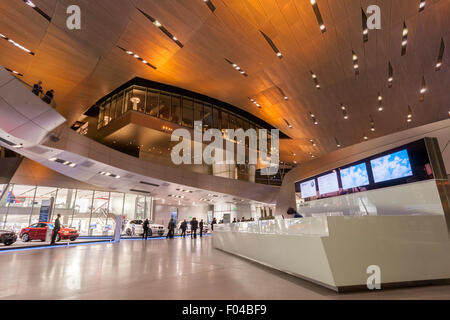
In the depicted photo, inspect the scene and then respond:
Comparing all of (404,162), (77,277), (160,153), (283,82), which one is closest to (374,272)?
(404,162)

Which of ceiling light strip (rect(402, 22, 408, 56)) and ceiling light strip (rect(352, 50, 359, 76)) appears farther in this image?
ceiling light strip (rect(352, 50, 359, 76))

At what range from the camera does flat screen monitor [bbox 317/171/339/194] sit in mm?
5923

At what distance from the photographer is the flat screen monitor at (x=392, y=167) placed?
4195 millimetres

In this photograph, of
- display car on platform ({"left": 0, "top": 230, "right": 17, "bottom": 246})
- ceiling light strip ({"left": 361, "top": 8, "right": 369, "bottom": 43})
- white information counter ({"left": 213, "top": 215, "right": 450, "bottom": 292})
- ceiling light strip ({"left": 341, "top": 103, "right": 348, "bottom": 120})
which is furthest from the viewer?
ceiling light strip ({"left": 341, "top": 103, "right": 348, "bottom": 120})

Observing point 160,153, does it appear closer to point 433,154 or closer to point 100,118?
point 100,118

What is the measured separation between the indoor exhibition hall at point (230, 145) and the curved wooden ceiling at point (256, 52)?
0.08 metres

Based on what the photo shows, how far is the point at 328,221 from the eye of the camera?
3.51 meters

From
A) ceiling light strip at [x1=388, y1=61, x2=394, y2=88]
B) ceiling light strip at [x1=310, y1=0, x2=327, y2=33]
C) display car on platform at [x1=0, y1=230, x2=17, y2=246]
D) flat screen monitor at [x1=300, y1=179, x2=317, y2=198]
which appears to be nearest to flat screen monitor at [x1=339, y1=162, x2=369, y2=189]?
flat screen monitor at [x1=300, y1=179, x2=317, y2=198]

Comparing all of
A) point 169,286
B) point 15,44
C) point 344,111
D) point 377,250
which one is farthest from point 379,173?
point 15,44

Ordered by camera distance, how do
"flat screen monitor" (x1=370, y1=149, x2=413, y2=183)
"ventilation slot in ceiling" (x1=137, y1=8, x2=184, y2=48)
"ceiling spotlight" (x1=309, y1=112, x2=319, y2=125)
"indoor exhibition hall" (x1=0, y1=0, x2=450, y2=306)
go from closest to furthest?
"indoor exhibition hall" (x1=0, y1=0, x2=450, y2=306), "flat screen monitor" (x1=370, y1=149, x2=413, y2=183), "ventilation slot in ceiling" (x1=137, y1=8, x2=184, y2=48), "ceiling spotlight" (x1=309, y1=112, x2=319, y2=125)

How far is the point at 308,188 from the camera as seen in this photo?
7.04m

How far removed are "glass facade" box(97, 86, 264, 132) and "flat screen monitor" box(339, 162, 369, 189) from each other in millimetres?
18445

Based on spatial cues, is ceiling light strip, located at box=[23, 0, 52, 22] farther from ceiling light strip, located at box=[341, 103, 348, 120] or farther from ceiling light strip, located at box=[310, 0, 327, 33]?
ceiling light strip, located at box=[341, 103, 348, 120]

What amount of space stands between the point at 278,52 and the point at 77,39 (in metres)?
9.97
